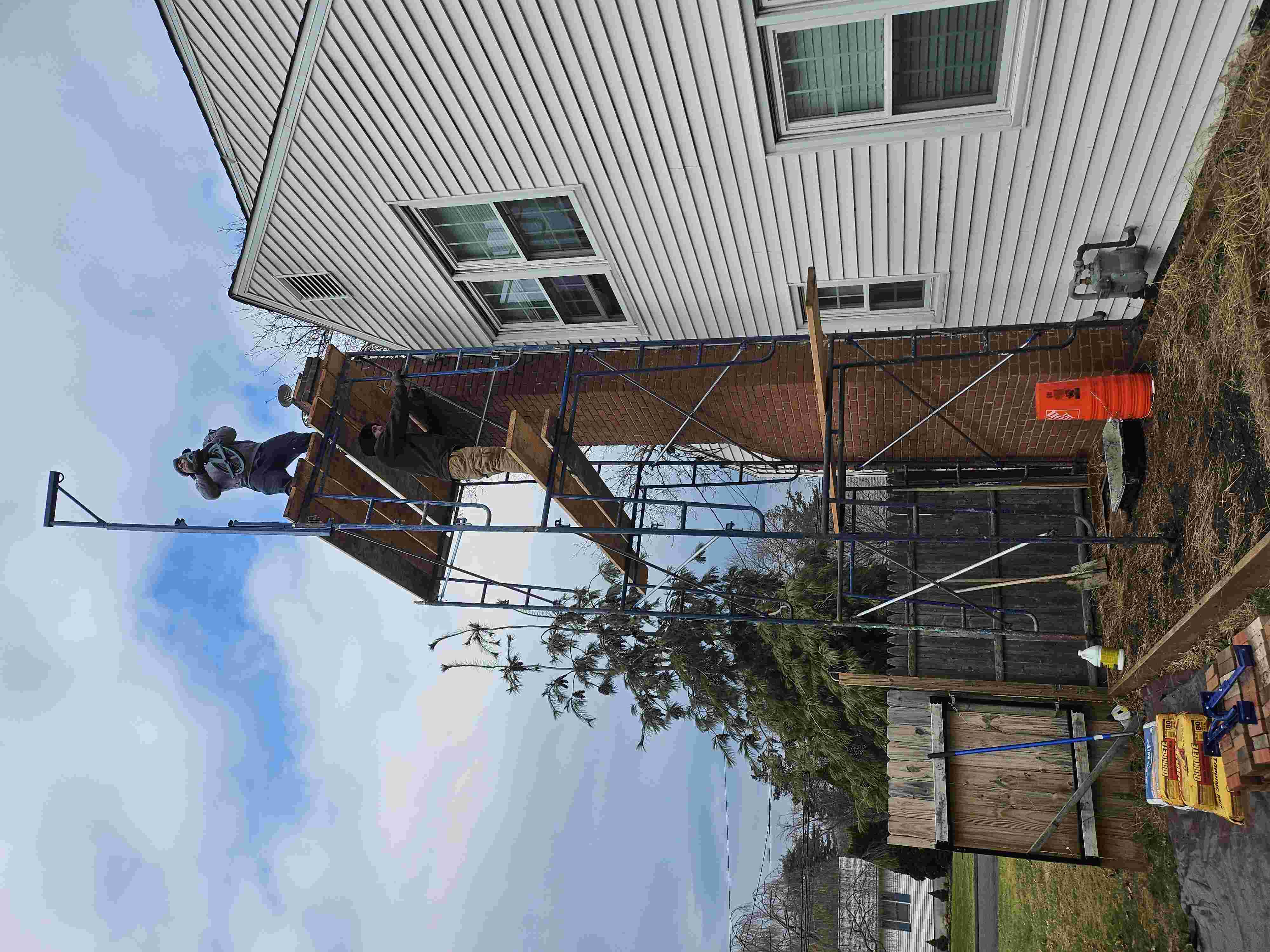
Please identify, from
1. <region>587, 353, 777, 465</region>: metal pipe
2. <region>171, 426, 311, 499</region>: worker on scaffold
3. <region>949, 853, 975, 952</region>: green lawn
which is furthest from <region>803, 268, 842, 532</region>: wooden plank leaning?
<region>949, 853, 975, 952</region>: green lawn

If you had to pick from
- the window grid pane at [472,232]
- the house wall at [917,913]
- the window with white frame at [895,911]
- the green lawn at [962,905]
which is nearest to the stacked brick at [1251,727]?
the window grid pane at [472,232]

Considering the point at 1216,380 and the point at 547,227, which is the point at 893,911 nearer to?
the point at 1216,380

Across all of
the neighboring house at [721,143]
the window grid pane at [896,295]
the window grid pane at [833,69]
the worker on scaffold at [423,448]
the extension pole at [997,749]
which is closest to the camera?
the neighboring house at [721,143]

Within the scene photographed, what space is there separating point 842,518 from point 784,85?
4.35m

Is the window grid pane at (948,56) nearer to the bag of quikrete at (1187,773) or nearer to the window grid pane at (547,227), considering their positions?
the window grid pane at (547,227)

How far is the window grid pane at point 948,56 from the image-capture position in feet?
21.2

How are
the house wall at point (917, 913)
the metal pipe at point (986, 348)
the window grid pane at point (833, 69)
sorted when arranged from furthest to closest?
the house wall at point (917, 913)
the metal pipe at point (986, 348)
the window grid pane at point (833, 69)

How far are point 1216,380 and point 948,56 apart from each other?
3.41 metres

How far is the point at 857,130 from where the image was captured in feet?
24.0

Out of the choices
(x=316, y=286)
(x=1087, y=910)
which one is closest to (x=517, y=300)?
(x=316, y=286)

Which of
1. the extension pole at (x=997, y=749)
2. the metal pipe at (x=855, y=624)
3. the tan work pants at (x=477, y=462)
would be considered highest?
the tan work pants at (x=477, y=462)

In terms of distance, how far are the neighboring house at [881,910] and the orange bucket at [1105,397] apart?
19.0m

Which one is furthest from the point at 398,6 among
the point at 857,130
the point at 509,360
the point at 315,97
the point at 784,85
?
the point at 509,360

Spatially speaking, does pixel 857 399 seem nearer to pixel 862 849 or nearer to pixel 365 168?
pixel 365 168
